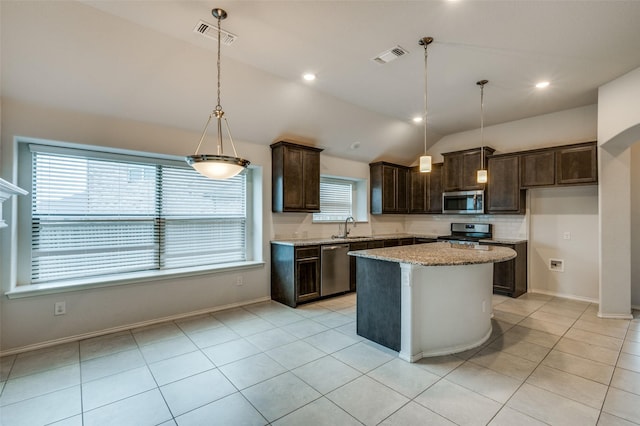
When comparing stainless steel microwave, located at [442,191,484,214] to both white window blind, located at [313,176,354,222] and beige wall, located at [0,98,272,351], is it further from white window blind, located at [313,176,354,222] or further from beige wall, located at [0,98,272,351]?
beige wall, located at [0,98,272,351]

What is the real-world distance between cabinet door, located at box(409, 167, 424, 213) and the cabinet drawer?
281 centimetres

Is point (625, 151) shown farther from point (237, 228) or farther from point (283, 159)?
point (237, 228)

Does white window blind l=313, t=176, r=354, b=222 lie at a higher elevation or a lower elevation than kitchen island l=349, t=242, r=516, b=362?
higher

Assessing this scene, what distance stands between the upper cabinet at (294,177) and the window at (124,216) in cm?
56

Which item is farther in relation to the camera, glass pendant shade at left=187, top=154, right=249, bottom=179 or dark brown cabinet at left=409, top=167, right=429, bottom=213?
dark brown cabinet at left=409, top=167, right=429, bottom=213

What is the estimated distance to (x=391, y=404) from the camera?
6.97 feet

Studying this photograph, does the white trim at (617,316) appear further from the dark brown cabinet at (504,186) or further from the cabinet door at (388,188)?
the cabinet door at (388,188)

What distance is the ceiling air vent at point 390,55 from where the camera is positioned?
3.01 m

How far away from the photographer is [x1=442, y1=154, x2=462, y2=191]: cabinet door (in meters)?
5.62

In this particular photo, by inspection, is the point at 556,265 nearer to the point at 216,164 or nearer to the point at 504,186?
the point at 504,186

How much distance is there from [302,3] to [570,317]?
15.6ft

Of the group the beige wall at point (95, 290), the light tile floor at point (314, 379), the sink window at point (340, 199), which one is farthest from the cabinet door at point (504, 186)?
the beige wall at point (95, 290)

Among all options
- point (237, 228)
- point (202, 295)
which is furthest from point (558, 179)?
point (202, 295)

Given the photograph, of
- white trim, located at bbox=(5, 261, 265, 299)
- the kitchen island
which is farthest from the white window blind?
the kitchen island
